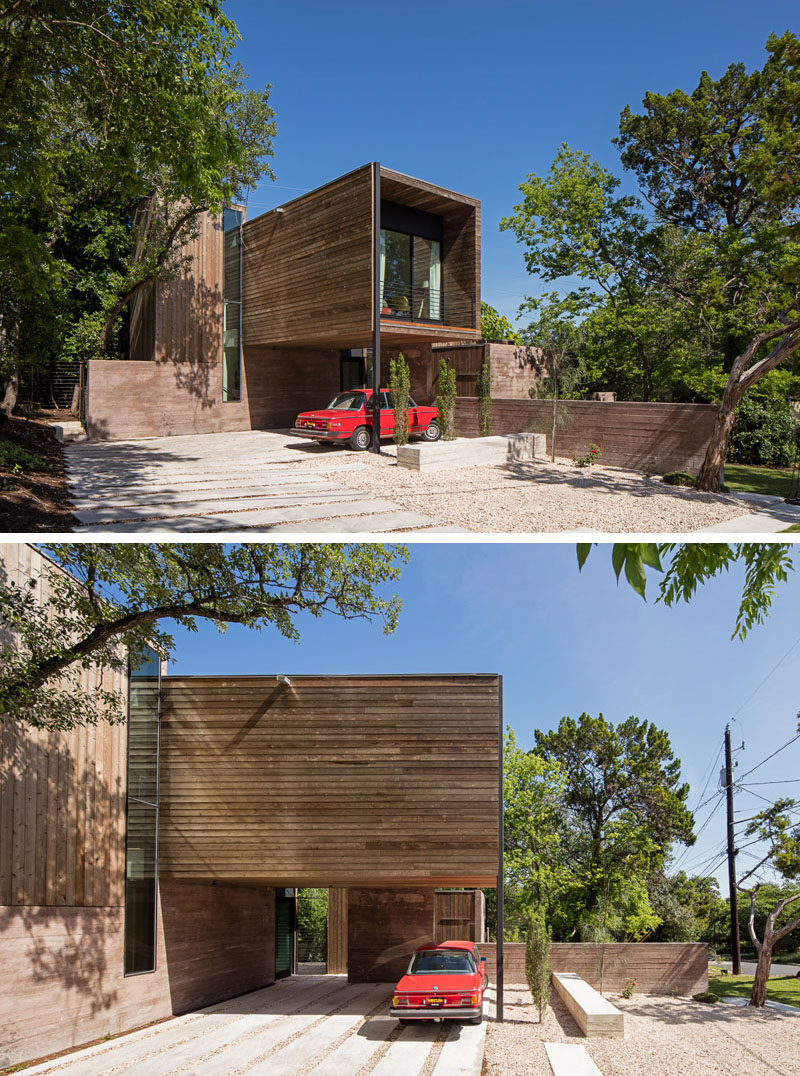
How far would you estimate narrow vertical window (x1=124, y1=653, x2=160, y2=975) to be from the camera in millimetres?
10484

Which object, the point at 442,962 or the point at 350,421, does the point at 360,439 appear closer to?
the point at 350,421

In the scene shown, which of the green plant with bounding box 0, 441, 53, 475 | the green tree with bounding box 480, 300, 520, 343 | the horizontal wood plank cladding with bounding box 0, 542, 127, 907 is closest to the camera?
the horizontal wood plank cladding with bounding box 0, 542, 127, 907

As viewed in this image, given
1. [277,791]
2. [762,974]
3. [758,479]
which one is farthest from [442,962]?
A: [758,479]

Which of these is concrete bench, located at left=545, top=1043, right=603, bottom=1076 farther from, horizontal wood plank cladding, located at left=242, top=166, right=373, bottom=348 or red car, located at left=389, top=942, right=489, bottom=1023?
horizontal wood plank cladding, located at left=242, top=166, right=373, bottom=348

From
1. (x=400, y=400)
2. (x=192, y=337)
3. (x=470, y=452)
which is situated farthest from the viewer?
(x=192, y=337)

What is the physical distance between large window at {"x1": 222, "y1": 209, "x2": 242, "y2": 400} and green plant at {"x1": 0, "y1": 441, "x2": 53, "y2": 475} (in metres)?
8.72

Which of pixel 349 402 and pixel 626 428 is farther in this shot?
pixel 349 402

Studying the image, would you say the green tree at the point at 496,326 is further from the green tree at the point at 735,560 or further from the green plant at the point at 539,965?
the green tree at the point at 735,560

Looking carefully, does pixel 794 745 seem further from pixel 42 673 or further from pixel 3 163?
pixel 3 163

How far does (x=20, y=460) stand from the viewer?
1290cm

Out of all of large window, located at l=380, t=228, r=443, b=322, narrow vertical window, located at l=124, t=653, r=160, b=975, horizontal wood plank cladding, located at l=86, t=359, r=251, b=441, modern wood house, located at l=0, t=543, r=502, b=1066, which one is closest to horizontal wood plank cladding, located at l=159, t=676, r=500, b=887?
modern wood house, located at l=0, t=543, r=502, b=1066

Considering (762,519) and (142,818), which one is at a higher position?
(762,519)

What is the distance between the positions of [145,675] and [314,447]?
7913 mm

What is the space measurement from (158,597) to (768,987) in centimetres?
1617
